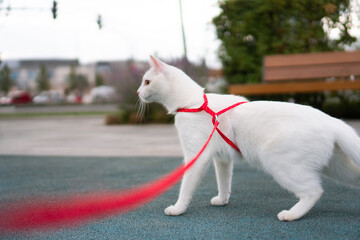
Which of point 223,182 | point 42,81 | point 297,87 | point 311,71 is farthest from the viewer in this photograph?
point 42,81

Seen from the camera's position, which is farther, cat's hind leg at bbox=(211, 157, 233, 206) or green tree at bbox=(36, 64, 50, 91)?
green tree at bbox=(36, 64, 50, 91)

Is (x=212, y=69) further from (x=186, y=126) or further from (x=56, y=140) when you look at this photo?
(x=186, y=126)

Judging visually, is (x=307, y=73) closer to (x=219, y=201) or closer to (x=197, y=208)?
(x=219, y=201)

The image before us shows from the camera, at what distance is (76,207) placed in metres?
3.01

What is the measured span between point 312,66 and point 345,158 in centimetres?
425

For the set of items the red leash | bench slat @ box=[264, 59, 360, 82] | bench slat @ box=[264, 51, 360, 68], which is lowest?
the red leash

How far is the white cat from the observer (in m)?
2.36

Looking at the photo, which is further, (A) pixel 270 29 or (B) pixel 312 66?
(A) pixel 270 29

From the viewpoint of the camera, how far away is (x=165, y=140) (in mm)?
7402

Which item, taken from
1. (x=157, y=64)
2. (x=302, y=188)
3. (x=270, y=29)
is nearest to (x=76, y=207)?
(x=157, y=64)

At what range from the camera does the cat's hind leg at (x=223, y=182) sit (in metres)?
2.99

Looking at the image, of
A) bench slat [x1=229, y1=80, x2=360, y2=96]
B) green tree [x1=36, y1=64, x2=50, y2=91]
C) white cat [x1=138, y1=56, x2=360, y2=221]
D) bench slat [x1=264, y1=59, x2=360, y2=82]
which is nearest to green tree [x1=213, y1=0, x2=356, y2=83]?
bench slat [x1=264, y1=59, x2=360, y2=82]

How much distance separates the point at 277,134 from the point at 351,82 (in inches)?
151

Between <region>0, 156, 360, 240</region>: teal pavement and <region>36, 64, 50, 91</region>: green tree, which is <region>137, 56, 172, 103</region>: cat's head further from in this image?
<region>36, 64, 50, 91</region>: green tree
